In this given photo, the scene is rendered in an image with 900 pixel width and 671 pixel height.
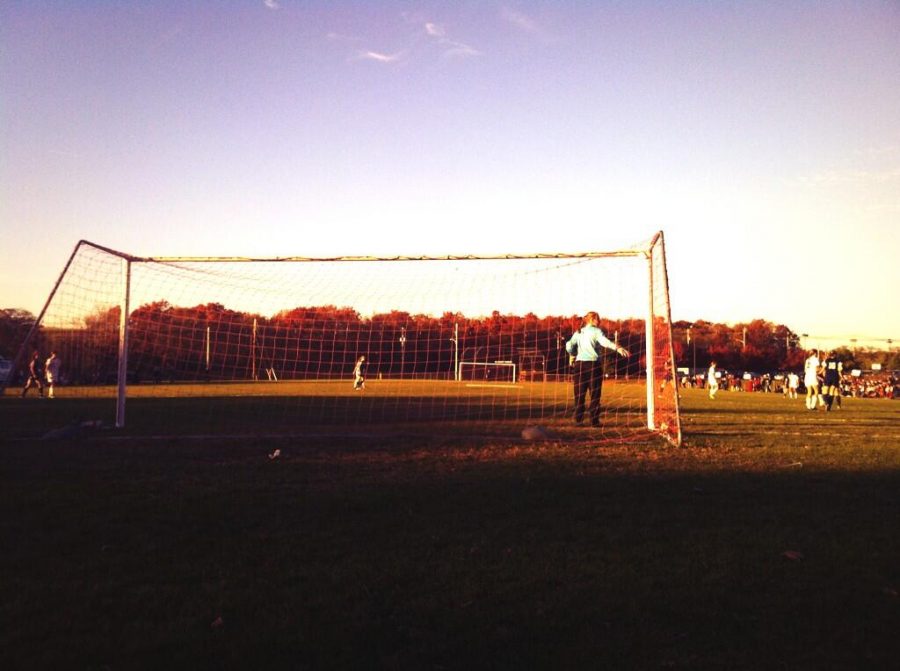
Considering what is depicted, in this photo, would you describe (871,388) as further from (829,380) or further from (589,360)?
(589,360)

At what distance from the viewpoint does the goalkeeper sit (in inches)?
509

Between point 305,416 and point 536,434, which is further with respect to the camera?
point 305,416

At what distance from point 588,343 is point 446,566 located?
918 cm

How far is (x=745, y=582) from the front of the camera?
13.4 feet

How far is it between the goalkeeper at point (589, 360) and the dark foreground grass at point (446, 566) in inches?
192

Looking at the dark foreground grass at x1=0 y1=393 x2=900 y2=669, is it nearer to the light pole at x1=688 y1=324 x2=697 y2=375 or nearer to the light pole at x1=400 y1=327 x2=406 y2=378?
the light pole at x1=400 y1=327 x2=406 y2=378

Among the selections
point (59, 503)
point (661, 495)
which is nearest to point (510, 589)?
point (661, 495)

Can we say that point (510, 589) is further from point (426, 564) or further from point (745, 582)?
point (745, 582)

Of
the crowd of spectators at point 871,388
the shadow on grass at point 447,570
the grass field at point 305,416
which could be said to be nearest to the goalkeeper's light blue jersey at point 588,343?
the grass field at point 305,416

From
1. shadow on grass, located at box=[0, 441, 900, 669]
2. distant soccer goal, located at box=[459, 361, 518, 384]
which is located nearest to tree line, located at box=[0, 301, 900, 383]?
distant soccer goal, located at box=[459, 361, 518, 384]

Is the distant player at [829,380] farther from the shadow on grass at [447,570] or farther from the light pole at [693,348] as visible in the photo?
the light pole at [693,348]

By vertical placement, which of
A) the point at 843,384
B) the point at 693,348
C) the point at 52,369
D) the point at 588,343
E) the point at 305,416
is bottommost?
the point at 305,416

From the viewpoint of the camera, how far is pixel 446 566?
428 cm

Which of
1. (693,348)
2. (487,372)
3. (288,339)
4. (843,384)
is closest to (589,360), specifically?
(288,339)
